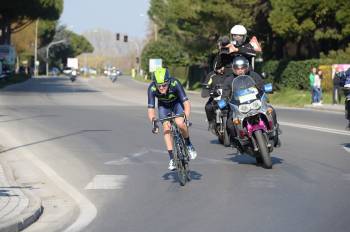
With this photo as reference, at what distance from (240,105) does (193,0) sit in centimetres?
4256

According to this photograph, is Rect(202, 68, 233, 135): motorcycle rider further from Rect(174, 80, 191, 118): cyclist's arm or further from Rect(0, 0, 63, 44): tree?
Rect(0, 0, 63, 44): tree

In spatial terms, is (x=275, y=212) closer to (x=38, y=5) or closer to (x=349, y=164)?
(x=349, y=164)

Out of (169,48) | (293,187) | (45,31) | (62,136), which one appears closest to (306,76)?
(62,136)

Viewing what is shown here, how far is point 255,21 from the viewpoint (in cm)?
4900

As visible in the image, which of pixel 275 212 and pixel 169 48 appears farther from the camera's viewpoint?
pixel 169 48

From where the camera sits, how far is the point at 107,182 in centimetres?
1129

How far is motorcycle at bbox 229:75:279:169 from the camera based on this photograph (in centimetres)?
1212

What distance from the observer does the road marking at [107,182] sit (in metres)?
10.9

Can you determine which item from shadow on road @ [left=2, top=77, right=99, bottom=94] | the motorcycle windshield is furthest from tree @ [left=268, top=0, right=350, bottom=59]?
the motorcycle windshield

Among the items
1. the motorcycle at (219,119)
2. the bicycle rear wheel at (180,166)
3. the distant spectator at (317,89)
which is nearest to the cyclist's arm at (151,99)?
the bicycle rear wheel at (180,166)

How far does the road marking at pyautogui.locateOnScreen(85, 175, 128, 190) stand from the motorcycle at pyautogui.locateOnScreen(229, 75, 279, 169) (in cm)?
197

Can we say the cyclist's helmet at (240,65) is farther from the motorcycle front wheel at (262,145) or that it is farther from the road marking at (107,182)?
the road marking at (107,182)

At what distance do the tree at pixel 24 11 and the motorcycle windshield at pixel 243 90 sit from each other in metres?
49.4

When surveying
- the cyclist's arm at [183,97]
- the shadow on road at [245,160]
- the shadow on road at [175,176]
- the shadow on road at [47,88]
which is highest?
the cyclist's arm at [183,97]
